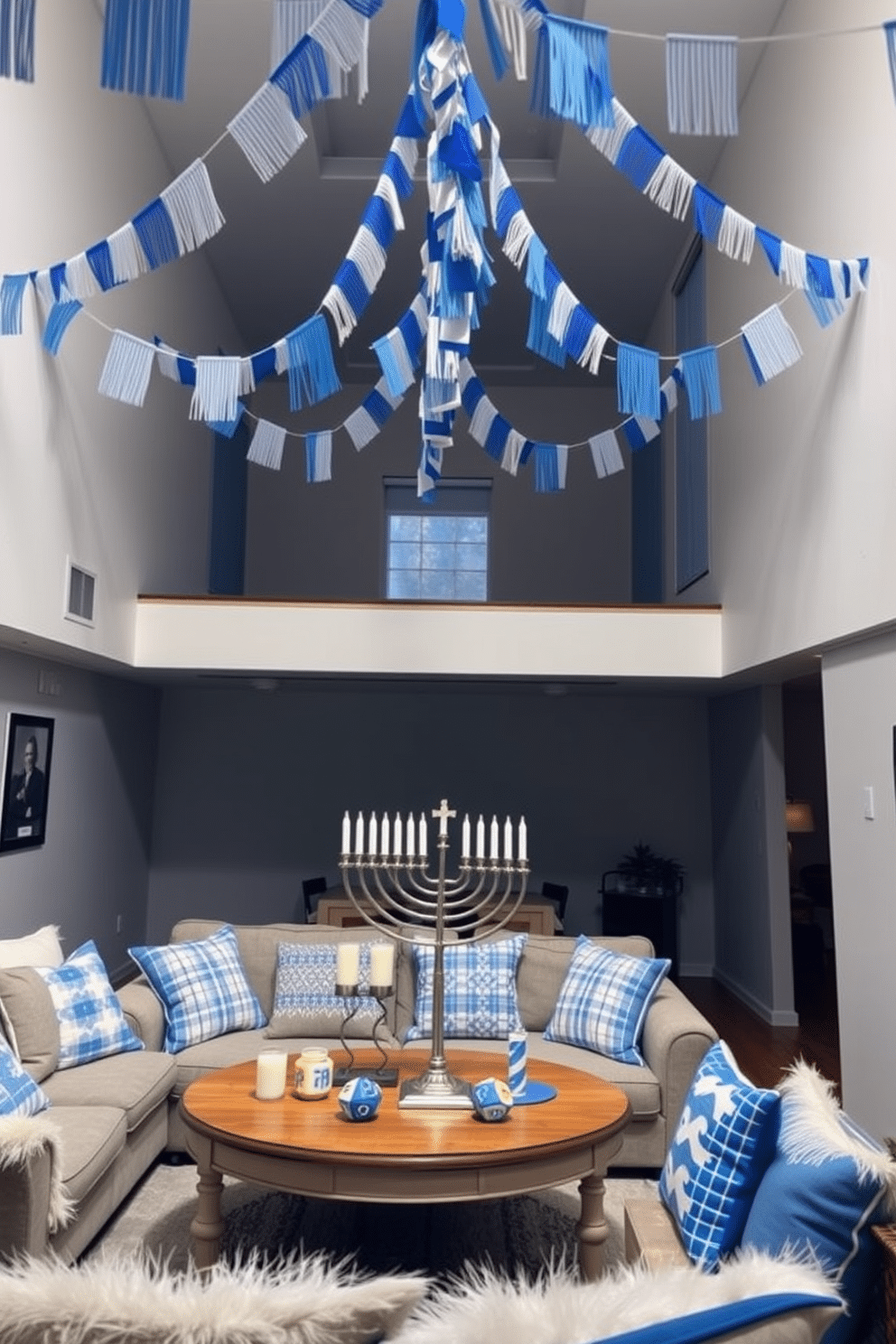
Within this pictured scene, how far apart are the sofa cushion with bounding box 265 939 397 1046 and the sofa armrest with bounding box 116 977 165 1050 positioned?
41 centimetres

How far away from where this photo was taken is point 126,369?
387 cm

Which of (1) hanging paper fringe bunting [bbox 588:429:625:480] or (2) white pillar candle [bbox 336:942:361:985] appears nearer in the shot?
(2) white pillar candle [bbox 336:942:361:985]

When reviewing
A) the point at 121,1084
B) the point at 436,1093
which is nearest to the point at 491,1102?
the point at 436,1093

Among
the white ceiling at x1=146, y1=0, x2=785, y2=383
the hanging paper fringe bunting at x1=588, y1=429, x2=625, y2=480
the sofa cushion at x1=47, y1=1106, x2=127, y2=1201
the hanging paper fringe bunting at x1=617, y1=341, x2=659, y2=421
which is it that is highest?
the white ceiling at x1=146, y1=0, x2=785, y2=383

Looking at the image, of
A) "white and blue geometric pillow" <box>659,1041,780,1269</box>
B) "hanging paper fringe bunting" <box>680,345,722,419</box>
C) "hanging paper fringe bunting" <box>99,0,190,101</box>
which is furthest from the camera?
"hanging paper fringe bunting" <box>680,345,722,419</box>

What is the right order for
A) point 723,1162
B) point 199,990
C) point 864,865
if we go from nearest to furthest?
point 723,1162 < point 199,990 < point 864,865

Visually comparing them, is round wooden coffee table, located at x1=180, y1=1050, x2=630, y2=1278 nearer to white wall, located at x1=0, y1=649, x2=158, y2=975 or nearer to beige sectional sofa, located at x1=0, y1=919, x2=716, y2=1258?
beige sectional sofa, located at x1=0, y1=919, x2=716, y2=1258

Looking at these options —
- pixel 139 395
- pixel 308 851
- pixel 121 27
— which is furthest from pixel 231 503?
pixel 121 27

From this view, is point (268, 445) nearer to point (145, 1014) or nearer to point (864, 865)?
point (145, 1014)

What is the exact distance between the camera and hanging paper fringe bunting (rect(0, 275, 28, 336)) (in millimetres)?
3639

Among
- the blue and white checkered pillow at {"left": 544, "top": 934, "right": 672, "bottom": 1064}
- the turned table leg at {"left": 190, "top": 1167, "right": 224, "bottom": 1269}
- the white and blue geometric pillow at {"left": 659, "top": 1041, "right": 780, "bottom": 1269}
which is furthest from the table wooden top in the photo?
the blue and white checkered pillow at {"left": 544, "top": 934, "right": 672, "bottom": 1064}

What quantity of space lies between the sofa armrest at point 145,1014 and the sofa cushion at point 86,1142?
1.86ft

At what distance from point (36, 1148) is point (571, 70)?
309 centimetres

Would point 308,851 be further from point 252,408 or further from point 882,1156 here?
point 882,1156
